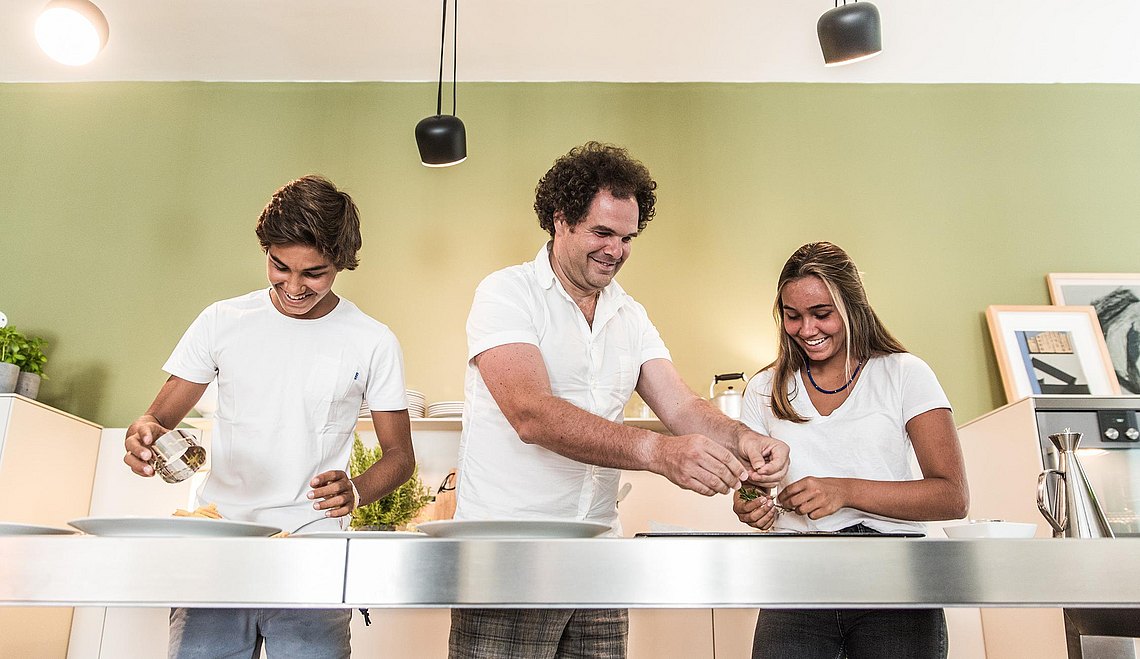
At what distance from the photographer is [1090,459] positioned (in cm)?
301

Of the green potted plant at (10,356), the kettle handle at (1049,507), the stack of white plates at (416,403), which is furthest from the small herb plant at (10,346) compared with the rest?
the kettle handle at (1049,507)

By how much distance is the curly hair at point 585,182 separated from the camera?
1923 millimetres

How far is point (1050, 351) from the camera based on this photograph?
362cm

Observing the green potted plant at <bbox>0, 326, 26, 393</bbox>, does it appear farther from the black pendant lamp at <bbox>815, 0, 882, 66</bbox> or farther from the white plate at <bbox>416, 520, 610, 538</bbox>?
the black pendant lamp at <bbox>815, 0, 882, 66</bbox>

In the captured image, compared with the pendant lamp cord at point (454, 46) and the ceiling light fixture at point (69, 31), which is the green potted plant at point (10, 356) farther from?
the pendant lamp cord at point (454, 46)

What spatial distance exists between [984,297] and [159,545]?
11.9 ft

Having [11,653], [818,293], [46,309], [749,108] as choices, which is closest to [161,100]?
[46,309]

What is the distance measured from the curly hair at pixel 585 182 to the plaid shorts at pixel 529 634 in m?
0.81

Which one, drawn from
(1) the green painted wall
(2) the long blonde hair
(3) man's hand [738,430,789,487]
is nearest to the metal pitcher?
(3) man's hand [738,430,789,487]

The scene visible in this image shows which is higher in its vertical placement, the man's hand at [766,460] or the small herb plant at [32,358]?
the small herb plant at [32,358]

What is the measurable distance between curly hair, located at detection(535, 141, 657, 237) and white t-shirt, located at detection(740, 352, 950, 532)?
0.59m

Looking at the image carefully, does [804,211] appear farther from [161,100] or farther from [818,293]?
[161,100]

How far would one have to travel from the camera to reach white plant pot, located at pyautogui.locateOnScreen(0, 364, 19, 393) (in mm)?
3289

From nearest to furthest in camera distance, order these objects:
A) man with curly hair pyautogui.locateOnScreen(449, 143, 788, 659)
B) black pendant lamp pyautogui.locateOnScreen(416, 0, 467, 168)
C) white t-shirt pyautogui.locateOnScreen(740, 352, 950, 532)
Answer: man with curly hair pyautogui.locateOnScreen(449, 143, 788, 659)
white t-shirt pyautogui.locateOnScreen(740, 352, 950, 532)
black pendant lamp pyautogui.locateOnScreen(416, 0, 467, 168)
